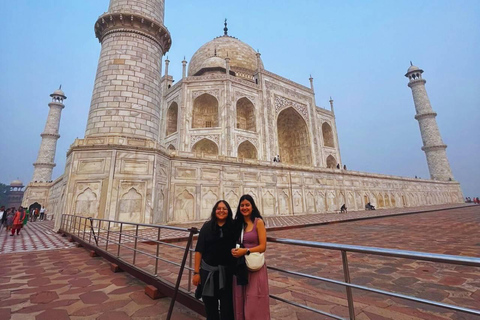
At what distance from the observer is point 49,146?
88.9ft

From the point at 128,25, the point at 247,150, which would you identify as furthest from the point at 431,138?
the point at 128,25

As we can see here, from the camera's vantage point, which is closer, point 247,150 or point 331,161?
point 247,150

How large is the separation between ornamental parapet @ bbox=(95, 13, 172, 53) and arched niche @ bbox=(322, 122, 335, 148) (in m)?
22.7

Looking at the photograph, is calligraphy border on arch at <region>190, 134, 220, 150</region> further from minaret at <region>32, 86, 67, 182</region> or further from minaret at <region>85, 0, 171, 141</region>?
minaret at <region>32, 86, 67, 182</region>

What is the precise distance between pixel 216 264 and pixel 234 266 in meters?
0.14

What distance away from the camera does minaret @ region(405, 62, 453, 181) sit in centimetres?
2986

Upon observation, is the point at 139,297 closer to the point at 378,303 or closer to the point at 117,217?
the point at 378,303

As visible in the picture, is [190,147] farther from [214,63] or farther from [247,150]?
[214,63]

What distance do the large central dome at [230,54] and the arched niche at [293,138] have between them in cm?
695

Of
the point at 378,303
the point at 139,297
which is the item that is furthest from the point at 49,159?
the point at 378,303

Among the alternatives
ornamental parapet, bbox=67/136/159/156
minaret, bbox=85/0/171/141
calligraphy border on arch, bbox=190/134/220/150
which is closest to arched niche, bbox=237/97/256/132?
calligraphy border on arch, bbox=190/134/220/150

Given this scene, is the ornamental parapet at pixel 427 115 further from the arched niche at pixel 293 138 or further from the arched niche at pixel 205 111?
the arched niche at pixel 205 111

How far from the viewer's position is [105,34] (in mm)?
9141

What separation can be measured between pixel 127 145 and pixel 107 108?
5.39 ft
